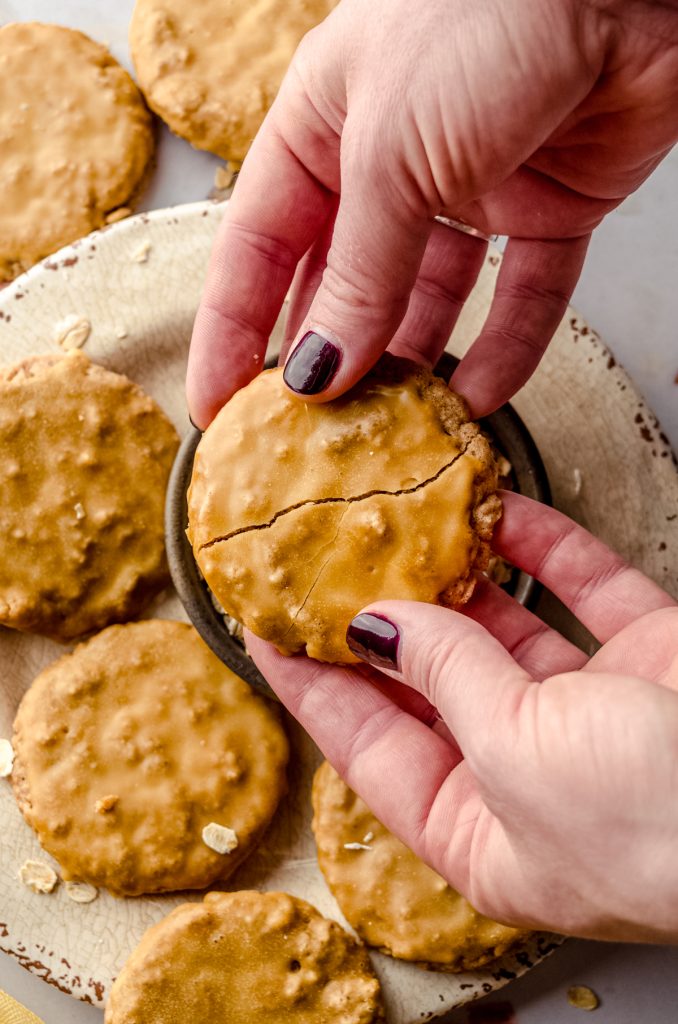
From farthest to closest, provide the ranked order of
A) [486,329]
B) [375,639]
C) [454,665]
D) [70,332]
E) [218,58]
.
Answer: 1. [218,58]
2. [70,332]
3. [486,329]
4. [375,639]
5. [454,665]

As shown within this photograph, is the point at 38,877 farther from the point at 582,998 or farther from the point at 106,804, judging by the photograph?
the point at 582,998

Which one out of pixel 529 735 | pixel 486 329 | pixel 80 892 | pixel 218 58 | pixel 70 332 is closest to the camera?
pixel 529 735

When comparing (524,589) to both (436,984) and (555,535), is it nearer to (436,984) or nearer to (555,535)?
(555,535)

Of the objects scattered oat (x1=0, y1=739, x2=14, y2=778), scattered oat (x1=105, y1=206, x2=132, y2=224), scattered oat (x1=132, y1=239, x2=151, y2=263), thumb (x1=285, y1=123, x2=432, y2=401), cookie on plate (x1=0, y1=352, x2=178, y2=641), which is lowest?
scattered oat (x1=0, y1=739, x2=14, y2=778)

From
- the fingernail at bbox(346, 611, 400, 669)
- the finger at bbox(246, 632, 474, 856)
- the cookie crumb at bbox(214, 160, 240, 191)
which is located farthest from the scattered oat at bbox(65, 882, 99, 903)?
the cookie crumb at bbox(214, 160, 240, 191)

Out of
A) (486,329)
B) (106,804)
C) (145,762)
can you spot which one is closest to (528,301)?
(486,329)

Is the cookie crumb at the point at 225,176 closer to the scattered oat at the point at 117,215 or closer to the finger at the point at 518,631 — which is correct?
the scattered oat at the point at 117,215

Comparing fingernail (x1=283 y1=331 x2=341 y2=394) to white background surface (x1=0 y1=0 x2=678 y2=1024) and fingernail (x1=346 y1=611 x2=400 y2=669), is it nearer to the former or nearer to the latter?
fingernail (x1=346 y1=611 x2=400 y2=669)
